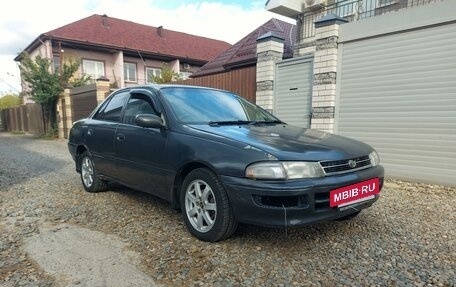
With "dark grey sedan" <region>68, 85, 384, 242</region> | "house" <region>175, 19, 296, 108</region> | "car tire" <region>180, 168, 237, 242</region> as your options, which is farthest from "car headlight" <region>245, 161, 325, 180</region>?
"house" <region>175, 19, 296, 108</region>

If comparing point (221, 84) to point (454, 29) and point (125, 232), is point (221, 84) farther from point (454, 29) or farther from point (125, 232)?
point (125, 232)

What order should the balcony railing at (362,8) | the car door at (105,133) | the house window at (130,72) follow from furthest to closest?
the house window at (130,72) → the balcony railing at (362,8) → the car door at (105,133)

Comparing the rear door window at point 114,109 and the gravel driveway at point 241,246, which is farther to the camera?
the rear door window at point 114,109

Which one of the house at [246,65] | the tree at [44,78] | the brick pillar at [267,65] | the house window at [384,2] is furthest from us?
the tree at [44,78]

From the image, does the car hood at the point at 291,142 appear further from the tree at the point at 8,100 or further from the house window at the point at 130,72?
the tree at the point at 8,100

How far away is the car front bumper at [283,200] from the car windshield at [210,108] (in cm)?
113

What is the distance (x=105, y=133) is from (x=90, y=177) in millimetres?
994

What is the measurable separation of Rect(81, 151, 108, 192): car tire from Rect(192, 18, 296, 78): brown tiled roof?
29.3 ft

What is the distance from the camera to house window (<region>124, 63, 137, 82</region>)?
25.0 meters

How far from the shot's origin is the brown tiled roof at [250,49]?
13508 millimetres

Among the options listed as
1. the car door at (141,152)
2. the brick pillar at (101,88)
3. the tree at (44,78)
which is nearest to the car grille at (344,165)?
the car door at (141,152)

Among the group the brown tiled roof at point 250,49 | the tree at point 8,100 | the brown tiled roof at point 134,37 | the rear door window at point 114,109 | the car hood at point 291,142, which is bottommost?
the car hood at point 291,142

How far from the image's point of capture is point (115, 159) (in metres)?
4.45

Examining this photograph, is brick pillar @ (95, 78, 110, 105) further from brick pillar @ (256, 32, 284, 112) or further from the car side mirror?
the car side mirror
